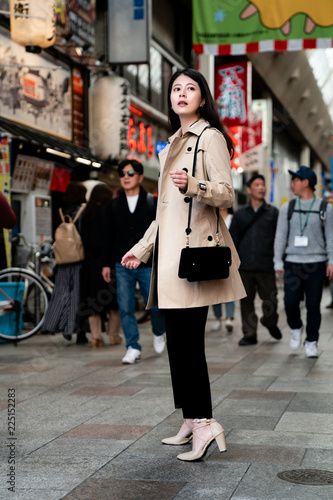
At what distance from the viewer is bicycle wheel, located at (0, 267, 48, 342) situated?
8445 millimetres

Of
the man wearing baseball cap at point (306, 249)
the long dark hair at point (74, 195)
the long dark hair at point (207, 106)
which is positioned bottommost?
the man wearing baseball cap at point (306, 249)

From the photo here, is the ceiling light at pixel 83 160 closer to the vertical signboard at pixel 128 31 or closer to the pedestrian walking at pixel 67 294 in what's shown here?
the vertical signboard at pixel 128 31

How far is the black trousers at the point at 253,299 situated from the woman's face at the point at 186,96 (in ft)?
15.6

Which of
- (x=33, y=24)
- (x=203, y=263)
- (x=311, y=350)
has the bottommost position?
(x=311, y=350)

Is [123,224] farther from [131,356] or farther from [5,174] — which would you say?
[5,174]

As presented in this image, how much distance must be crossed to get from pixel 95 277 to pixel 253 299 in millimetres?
1752

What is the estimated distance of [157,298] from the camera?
13.0 feet

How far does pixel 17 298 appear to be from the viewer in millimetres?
8594

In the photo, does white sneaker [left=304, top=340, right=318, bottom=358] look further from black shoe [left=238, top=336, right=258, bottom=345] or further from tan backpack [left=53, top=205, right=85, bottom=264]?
tan backpack [left=53, top=205, right=85, bottom=264]

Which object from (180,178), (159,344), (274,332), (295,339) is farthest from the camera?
(274,332)

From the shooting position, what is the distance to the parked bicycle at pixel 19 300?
8445 mm

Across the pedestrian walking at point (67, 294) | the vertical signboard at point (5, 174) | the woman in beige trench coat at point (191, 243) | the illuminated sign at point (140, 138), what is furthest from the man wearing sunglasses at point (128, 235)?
the illuminated sign at point (140, 138)

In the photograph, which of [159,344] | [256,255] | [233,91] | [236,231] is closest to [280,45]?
[236,231]

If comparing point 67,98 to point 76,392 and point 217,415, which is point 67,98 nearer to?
point 76,392
